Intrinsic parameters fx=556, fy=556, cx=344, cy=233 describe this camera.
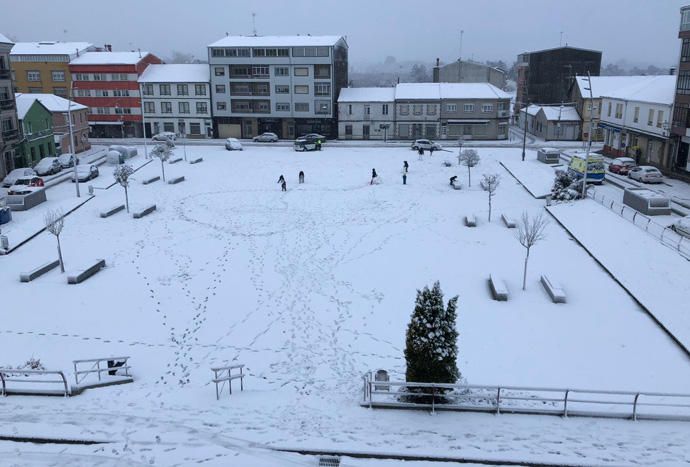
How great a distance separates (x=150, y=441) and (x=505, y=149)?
169 feet

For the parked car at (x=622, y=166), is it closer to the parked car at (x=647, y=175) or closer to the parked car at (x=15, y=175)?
the parked car at (x=647, y=175)

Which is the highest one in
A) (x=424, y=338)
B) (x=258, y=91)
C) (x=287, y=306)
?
(x=258, y=91)

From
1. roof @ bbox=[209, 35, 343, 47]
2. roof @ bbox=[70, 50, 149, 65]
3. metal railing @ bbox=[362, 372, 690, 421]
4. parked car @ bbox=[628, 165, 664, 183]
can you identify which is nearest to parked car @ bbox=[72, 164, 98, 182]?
roof @ bbox=[209, 35, 343, 47]

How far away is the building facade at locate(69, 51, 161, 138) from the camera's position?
216 feet

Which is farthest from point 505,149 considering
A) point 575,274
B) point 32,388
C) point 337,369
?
point 32,388

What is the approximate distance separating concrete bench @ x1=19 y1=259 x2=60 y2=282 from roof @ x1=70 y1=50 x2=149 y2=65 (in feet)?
161

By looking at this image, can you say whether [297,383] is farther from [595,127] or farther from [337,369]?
[595,127]

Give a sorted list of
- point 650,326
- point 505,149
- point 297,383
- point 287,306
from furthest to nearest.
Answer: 1. point 505,149
2. point 287,306
3. point 650,326
4. point 297,383

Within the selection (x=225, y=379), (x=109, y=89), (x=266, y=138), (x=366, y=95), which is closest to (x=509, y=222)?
(x=225, y=379)

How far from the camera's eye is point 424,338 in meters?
12.2

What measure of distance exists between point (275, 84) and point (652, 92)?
38.7 meters

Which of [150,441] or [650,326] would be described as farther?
[650,326]

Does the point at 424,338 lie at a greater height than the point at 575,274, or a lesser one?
greater

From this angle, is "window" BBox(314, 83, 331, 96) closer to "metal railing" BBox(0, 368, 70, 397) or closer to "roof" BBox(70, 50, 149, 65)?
"roof" BBox(70, 50, 149, 65)
